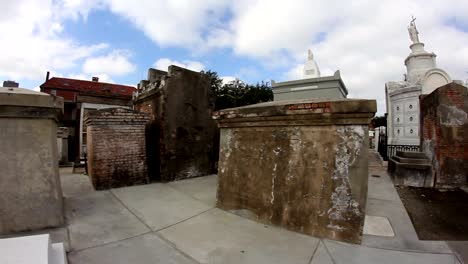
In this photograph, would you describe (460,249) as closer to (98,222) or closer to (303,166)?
(303,166)

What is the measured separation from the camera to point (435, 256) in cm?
291

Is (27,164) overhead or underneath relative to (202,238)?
overhead

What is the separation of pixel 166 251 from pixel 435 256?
3.28 metres

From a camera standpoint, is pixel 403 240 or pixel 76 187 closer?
pixel 403 240

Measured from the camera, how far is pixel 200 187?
239 inches

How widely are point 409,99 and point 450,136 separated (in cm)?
854

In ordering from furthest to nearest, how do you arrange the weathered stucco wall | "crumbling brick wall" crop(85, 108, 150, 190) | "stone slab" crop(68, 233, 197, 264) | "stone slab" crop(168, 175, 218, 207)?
"crumbling brick wall" crop(85, 108, 150, 190) → "stone slab" crop(168, 175, 218, 207) → the weathered stucco wall → "stone slab" crop(68, 233, 197, 264)

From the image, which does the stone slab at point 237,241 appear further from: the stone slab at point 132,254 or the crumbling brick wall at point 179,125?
the crumbling brick wall at point 179,125

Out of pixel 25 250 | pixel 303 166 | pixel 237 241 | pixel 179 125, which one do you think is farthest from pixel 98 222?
pixel 179 125

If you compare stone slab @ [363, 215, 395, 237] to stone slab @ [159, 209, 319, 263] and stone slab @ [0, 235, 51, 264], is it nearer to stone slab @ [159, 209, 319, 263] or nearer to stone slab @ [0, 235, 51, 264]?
stone slab @ [159, 209, 319, 263]

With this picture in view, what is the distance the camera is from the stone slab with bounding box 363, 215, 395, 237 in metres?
3.62

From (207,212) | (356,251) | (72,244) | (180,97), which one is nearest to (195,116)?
(180,97)

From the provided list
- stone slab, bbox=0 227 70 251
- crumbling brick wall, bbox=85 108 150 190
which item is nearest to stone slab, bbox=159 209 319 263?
stone slab, bbox=0 227 70 251

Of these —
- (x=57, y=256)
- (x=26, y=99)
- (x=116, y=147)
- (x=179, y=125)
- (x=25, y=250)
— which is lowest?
(x=57, y=256)
